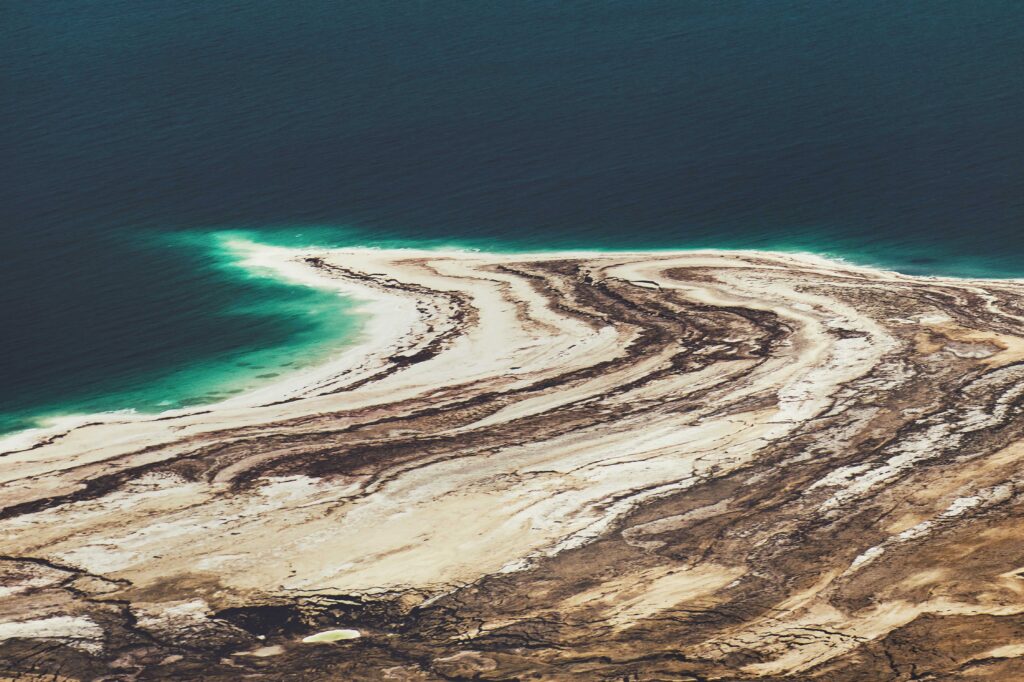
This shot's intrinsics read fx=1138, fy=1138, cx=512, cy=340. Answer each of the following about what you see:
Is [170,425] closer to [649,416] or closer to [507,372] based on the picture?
[507,372]

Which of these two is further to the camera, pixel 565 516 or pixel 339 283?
pixel 339 283

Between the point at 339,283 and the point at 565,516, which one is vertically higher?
the point at 339,283

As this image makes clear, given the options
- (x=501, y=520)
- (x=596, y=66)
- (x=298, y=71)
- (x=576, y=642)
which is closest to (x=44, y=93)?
(x=298, y=71)

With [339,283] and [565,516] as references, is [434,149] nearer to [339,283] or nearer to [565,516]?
[339,283]

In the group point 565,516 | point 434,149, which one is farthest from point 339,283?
point 565,516

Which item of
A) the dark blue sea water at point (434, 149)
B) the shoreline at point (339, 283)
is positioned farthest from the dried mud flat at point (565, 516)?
the dark blue sea water at point (434, 149)

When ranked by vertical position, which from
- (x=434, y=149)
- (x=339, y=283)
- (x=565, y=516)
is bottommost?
(x=565, y=516)

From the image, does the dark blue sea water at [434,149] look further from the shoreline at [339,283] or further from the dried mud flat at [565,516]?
the dried mud flat at [565,516]
